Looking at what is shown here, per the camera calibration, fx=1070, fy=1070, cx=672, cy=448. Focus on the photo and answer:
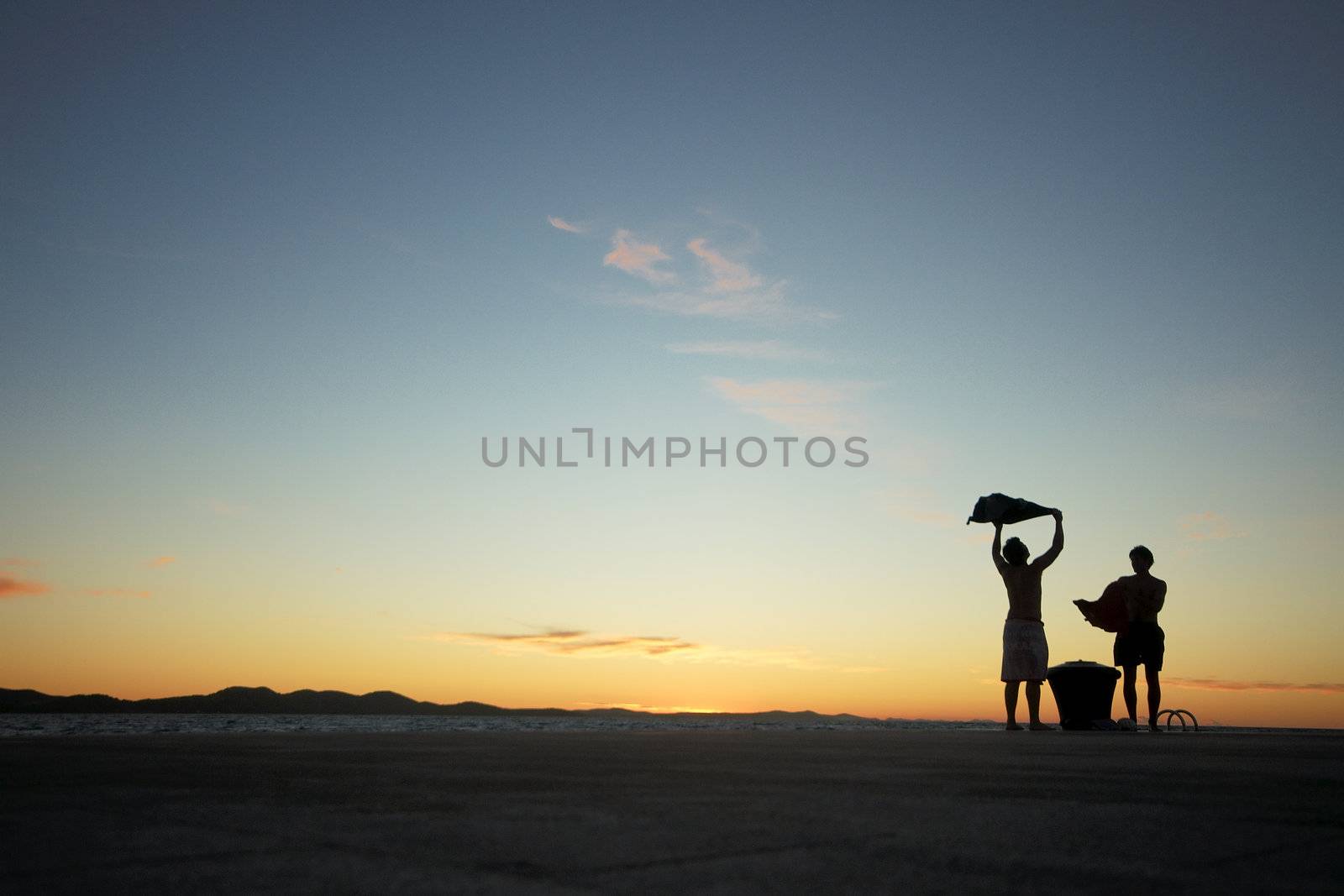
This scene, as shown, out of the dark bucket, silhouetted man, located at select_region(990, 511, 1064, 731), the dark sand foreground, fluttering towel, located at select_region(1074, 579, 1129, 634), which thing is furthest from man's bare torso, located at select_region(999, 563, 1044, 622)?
the dark sand foreground

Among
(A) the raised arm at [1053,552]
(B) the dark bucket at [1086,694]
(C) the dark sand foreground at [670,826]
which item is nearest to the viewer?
(C) the dark sand foreground at [670,826]

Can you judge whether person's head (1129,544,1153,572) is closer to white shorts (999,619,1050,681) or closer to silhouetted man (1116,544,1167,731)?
silhouetted man (1116,544,1167,731)

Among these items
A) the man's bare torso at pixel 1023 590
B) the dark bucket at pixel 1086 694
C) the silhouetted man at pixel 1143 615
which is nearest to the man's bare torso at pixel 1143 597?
the silhouetted man at pixel 1143 615

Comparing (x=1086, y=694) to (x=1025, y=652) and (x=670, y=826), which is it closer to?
(x=1025, y=652)

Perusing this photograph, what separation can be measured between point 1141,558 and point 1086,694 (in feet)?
8.10

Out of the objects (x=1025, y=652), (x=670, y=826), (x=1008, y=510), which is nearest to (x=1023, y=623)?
(x=1025, y=652)

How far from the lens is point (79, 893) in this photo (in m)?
1.82

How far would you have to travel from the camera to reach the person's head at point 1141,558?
11.9m

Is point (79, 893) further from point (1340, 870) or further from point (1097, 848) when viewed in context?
point (1340, 870)

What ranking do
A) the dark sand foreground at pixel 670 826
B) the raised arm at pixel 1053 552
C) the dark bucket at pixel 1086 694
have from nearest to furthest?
the dark sand foreground at pixel 670 826 < the raised arm at pixel 1053 552 < the dark bucket at pixel 1086 694

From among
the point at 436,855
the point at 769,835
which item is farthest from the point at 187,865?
the point at 769,835

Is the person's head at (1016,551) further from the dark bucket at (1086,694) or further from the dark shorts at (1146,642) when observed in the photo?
the dark bucket at (1086,694)

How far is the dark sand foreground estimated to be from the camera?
196 cm

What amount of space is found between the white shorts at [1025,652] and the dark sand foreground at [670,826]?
21.0 feet
